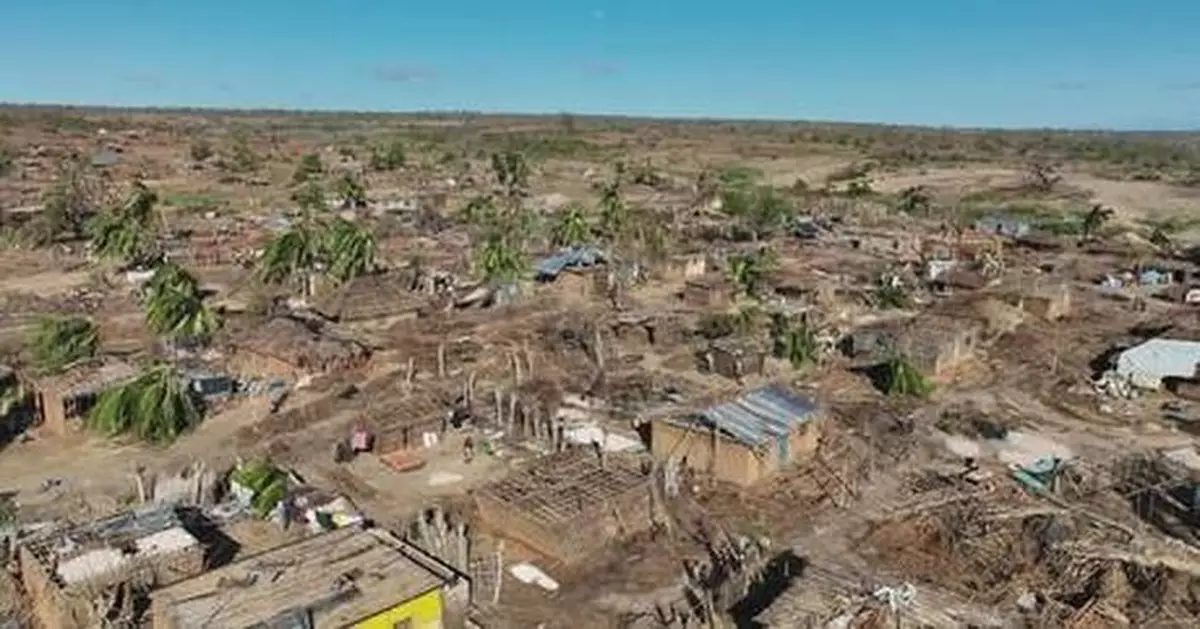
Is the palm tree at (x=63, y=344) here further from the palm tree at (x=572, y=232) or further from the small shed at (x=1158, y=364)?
the small shed at (x=1158, y=364)

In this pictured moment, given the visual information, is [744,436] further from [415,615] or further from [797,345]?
[797,345]

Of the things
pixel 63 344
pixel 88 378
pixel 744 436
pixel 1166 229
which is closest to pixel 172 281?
pixel 63 344

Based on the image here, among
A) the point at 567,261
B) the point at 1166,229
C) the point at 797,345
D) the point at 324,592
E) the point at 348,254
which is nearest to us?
the point at 324,592

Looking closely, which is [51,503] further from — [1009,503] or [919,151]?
[919,151]

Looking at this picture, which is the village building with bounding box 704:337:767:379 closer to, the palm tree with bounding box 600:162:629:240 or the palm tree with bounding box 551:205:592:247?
the palm tree with bounding box 551:205:592:247

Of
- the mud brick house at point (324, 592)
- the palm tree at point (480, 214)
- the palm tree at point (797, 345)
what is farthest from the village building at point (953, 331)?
the palm tree at point (480, 214)
